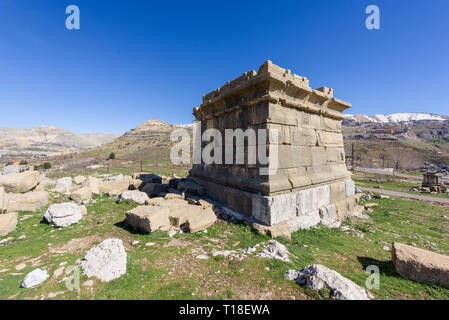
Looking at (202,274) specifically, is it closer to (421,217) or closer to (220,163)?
(220,163)

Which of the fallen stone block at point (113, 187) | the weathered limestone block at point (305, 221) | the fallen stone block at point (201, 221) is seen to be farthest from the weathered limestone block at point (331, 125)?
the fallen stone block at point (113, 187)

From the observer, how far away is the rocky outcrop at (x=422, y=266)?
2.74m

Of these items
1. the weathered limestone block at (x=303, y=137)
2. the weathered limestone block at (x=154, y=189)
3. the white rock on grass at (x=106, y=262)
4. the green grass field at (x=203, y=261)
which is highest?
the weathered limestone block at (x=303, y=137)

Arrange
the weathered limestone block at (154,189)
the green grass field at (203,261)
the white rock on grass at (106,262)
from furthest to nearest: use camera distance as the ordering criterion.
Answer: the weathered limestone block at (154,189)
the white rock on grass at (106,262)
the green grass field at (203,261)

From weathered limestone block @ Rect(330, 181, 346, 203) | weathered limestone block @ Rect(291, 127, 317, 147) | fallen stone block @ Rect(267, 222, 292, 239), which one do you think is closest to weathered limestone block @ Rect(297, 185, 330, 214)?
weathered limestone block @ Rect(330, 181, 346, 203)

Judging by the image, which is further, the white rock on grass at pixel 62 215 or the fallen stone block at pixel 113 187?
the fallen stone block at pixel 113 187

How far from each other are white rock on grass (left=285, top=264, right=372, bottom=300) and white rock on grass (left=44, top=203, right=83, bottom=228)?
5.47 m

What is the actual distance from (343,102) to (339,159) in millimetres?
2111

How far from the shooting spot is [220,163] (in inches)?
242

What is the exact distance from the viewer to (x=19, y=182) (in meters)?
6.27

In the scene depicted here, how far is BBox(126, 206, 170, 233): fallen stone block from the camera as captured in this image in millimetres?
4191

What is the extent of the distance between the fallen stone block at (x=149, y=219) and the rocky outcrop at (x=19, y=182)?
16.2 feet

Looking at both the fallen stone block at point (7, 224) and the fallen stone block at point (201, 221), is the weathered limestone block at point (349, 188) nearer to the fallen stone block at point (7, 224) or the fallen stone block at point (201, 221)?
the fallen stone block at point (201, 221)
